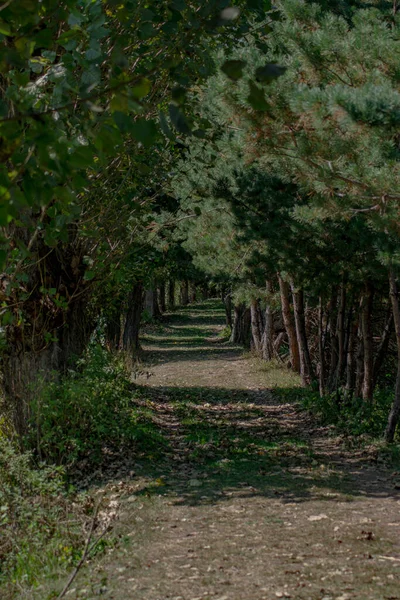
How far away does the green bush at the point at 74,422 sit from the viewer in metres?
8.87

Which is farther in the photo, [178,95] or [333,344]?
[333,344]

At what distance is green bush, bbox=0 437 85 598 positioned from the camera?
5871mm

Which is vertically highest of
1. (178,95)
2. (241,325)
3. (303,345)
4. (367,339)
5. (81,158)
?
(178,95)

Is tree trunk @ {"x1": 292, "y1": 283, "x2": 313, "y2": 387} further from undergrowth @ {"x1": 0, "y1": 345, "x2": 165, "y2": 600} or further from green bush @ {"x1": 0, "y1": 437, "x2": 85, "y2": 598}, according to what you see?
green bush @ {"x1": 0, "y1": 437, "x2": 85, "y2": 598}

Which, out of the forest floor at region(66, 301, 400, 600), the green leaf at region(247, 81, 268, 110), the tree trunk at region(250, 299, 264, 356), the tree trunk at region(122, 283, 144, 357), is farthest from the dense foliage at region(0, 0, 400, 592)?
the tree trunk at region(250, 299, 264, 356)

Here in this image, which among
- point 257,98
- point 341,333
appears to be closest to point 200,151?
point 341,333

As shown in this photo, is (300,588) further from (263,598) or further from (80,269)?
(80,269)

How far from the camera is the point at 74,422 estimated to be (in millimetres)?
9266

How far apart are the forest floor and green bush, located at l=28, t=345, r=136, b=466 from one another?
1.54 feet

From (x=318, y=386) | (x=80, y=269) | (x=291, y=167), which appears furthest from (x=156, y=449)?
(x=318, y=386)

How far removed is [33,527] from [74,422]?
106 inches

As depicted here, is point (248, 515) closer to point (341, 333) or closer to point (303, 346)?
point (341, 333)

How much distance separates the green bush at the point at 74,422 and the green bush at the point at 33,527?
72cm

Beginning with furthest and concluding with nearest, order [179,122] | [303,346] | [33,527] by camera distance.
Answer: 1. [303,346]
2. [33,527]
3. [179,122]
